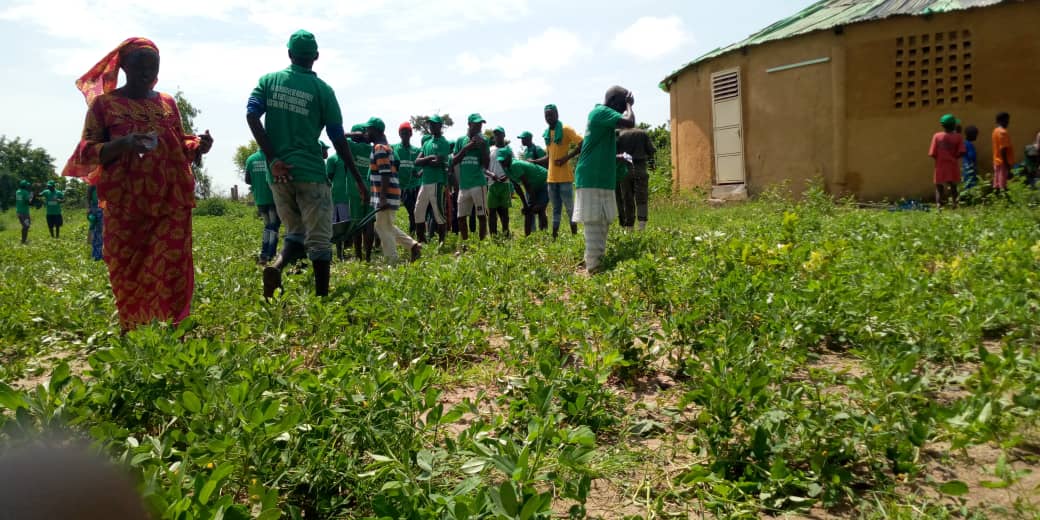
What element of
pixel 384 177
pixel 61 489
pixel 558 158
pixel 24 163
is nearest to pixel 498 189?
pixel 558 158

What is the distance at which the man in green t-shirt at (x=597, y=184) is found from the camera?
5.98 meters

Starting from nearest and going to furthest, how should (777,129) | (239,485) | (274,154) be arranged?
(239,485)
(274,154)
(777,129)

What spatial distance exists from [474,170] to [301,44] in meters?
4.28

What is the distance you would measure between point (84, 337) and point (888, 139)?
40.9 ft

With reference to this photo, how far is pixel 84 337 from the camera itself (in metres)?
4.20

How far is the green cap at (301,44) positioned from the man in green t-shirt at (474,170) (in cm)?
392

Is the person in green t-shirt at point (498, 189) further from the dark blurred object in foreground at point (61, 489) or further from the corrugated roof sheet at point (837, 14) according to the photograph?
the dark blurred object in foreground at point (61, 489)

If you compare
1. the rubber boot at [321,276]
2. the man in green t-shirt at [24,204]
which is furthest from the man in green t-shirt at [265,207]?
the man in green t-shirt at [24,204]

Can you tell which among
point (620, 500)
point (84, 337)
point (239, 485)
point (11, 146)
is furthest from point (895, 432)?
point (11, 146)

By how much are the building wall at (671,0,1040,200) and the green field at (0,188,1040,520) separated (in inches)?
329

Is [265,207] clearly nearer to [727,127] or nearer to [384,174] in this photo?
[384,174]

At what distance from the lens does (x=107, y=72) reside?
3.67 meters

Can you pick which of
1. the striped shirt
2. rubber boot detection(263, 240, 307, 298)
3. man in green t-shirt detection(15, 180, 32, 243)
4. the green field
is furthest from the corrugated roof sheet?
man in green t-shirt detection(15, 180, 32, 243)

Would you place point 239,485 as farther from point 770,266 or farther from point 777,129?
point 777,129
